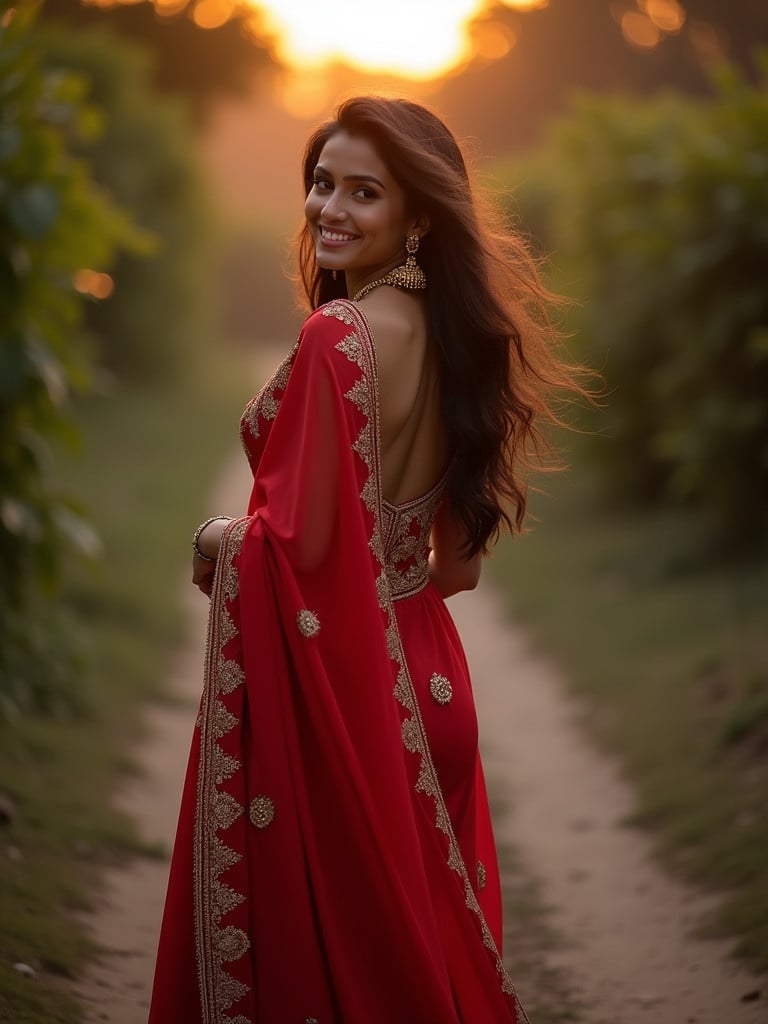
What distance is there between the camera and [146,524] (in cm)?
1073

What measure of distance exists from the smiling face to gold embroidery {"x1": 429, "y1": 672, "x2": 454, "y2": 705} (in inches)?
32.3

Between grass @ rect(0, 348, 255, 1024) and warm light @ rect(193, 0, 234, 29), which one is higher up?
warm light @ rect(193, 0, 234, 29)

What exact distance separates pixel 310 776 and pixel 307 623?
277mm

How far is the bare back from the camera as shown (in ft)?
7.79

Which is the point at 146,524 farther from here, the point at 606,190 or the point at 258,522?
the point at 258,522

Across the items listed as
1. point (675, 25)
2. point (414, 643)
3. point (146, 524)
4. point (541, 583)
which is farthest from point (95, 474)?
point (675, 25)

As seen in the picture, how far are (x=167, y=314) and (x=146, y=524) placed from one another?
31.6 ft

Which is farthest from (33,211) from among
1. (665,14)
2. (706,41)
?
(665,14)

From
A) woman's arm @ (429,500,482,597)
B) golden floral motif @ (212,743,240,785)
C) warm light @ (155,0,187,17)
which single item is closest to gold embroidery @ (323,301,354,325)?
woman's arm @ (429,500,482,597)

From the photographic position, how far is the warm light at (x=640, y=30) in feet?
86.9

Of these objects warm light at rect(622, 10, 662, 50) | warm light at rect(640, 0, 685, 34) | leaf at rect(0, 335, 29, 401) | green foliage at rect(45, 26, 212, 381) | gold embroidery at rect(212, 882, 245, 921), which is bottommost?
gold embroidery at rect(212, 882, 245, 921)

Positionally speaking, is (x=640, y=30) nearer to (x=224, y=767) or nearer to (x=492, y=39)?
(x=492, y=39)

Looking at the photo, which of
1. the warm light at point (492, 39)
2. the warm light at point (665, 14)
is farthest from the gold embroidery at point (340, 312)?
the warm light at point (492, 39)

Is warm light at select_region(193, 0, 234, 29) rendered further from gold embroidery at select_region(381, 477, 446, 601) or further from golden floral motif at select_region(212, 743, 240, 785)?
golden floral motif at select_region(212, 743, 240, 785)
